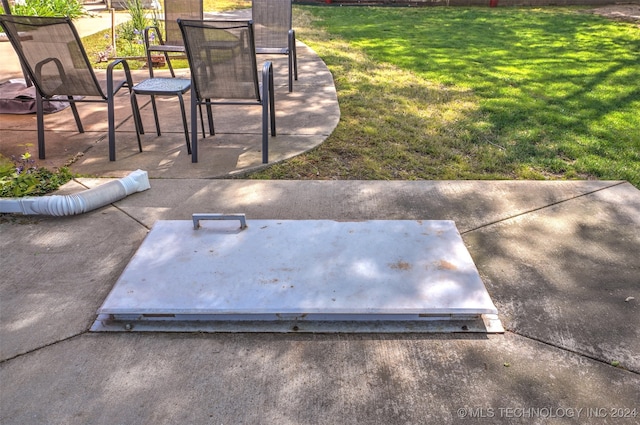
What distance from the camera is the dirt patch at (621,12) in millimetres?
12585

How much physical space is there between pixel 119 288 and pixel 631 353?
2487 mm

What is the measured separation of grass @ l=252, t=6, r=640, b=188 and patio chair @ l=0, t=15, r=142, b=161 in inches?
68.0

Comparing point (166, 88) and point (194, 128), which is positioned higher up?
point (166, 88)

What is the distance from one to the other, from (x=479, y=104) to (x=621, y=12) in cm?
1128

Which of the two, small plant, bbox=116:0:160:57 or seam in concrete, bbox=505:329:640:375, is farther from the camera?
small plant, bbox=116:0:160:57

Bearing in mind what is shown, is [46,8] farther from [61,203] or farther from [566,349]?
[566,349]

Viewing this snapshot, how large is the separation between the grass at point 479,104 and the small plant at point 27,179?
158 centimetres

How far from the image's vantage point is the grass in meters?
4.19

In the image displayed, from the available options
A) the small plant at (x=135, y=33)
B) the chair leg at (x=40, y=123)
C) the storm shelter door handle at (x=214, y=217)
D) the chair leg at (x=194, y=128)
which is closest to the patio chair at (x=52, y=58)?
the chair leg at (x=40, y=123)

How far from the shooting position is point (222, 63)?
4.02 meters

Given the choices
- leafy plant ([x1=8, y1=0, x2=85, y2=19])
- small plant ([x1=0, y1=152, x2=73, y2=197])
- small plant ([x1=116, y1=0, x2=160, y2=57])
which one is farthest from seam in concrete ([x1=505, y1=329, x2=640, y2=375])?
leafy plant ([x1=8, y1=0, x2=85, y2=19])

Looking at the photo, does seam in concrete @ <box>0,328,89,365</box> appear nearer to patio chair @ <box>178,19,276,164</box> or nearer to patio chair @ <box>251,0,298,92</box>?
patio chair @ <box>178,19,276,164</box>

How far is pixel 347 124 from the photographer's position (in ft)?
16.8

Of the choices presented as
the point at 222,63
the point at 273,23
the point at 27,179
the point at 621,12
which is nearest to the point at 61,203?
the point at 27,179
